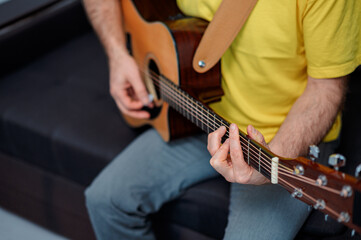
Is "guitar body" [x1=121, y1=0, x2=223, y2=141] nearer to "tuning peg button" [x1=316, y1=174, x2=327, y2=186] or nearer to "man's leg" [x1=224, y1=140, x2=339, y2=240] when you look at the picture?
"man's leg" [x1=224, y1=140, x2=339, y2=240]

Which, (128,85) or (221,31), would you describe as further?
(128,85)

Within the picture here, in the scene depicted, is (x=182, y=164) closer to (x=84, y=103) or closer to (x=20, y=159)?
(x=84, y=103)

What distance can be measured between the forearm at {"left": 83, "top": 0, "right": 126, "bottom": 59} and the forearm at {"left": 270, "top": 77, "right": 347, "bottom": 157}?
1.86 feet

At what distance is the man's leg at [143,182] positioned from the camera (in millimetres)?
1200

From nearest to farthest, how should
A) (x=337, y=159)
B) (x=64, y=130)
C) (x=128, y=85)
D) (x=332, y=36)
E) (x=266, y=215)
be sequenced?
(x=337, y=159)
(x=332, y=36)
(x=266, y=215)
(x=128, y=85)
(x=64, y=130)

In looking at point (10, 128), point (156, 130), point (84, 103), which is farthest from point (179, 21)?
point (10, 128)

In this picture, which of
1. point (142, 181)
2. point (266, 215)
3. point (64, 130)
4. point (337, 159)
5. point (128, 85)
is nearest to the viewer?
point (337, 159)

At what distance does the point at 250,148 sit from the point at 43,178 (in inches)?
38.5

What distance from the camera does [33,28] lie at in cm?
174

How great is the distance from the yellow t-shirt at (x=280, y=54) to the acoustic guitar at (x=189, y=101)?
5 cm

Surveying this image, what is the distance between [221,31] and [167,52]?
0.18 m

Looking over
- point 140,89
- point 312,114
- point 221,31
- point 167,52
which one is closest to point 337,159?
point 312,114

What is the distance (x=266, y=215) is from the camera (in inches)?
40.5

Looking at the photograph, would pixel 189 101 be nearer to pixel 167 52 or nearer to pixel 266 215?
pixel 167 52
